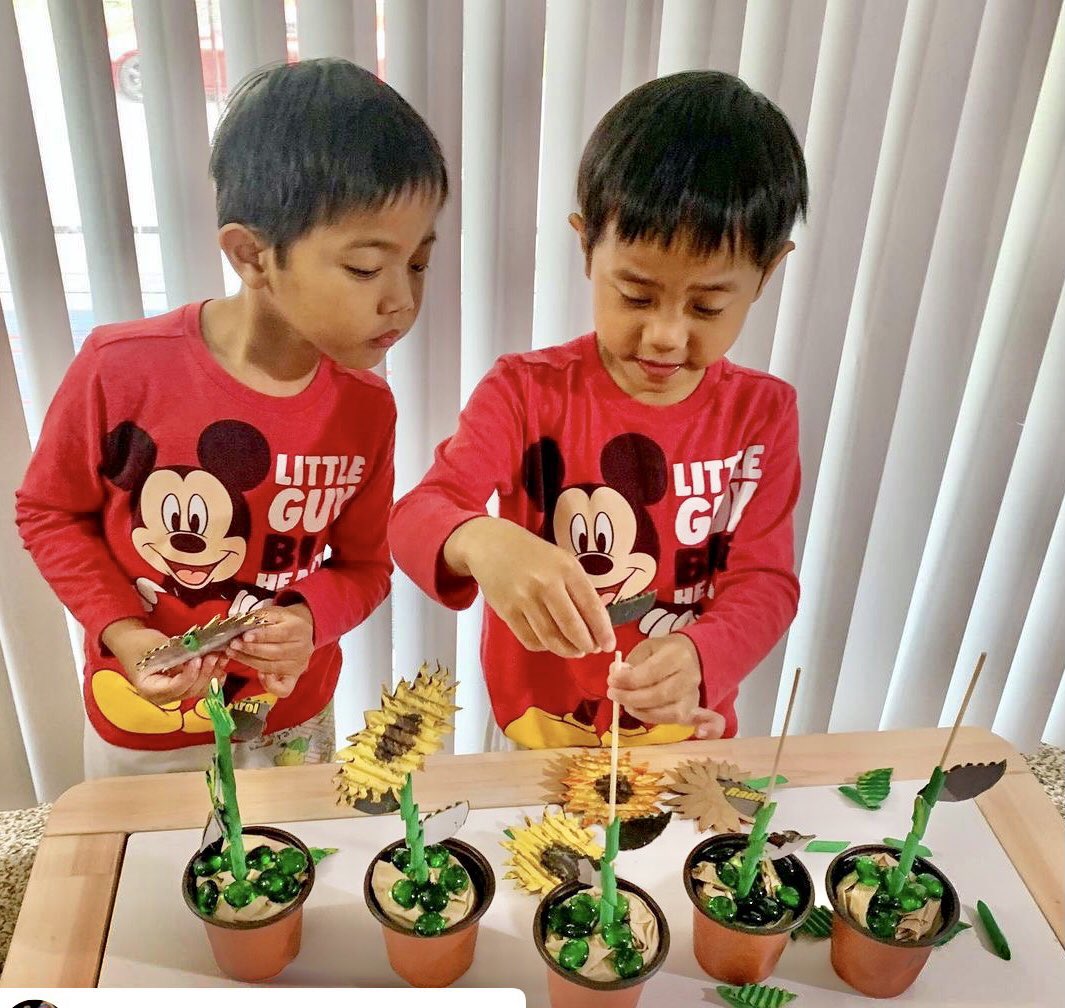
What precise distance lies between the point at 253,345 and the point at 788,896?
0.73 meters

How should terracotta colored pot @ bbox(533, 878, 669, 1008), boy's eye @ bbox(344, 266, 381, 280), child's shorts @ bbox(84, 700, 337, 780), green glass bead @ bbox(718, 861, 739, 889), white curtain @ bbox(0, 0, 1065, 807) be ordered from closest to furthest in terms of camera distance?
terracotta colored pot @ bbox(533, 878, 669, 1008) < green glass bead @ bbox(718, 861, 739, 889) < boy's eye @ bbox(344, 266, 381, 280) < white curtain @ bbox(0, 0, 1065, 807) < child's shorts @ bbox(84, 700, 337, 780)

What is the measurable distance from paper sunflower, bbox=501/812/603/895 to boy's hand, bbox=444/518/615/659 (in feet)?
0.59

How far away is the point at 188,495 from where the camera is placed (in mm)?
1063

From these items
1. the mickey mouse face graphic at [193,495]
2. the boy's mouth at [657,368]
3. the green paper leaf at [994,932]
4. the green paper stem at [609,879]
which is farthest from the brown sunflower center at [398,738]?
the green paper leaf at [994,932]

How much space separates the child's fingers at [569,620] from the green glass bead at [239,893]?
1.10 ft

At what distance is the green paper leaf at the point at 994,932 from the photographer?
89 centimetres

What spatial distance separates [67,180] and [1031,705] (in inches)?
67.6

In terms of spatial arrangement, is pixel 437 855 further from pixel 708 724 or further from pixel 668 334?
pixel 668 334

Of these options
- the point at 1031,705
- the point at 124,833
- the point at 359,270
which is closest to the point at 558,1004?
the point at 124,833

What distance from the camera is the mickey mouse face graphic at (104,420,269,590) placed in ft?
3.43

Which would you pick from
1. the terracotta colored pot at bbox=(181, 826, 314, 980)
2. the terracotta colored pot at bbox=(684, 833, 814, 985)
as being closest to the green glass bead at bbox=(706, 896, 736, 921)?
the terracotta colored pot at bbox=(684, 833, 814, 985)

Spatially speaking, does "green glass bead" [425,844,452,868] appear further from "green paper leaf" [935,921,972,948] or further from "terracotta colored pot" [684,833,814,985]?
"green paper leaf" [935,921,972,948]

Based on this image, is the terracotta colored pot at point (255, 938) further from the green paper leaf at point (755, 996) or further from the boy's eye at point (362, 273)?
the boy's eye at point (362, 273)

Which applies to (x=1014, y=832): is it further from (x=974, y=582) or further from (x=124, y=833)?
(x=124, y=833)
